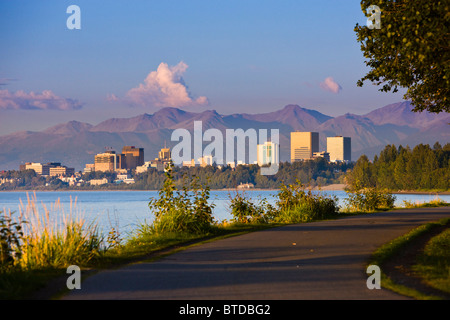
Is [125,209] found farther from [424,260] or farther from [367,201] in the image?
[424,260]

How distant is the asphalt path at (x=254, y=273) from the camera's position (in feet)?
29.2

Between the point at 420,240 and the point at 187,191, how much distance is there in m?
7.42

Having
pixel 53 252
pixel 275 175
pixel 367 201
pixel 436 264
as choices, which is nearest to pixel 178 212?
pixel 53 252

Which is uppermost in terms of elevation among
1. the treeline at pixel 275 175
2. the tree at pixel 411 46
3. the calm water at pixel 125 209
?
the tree at pixel 411 46

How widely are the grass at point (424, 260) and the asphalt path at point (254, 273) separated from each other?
30 centimetres

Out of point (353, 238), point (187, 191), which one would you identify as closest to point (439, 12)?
point (353, 238)

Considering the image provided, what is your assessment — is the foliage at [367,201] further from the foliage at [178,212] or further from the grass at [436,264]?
the grass at [436,264]

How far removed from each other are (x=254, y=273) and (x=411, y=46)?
5.99 m

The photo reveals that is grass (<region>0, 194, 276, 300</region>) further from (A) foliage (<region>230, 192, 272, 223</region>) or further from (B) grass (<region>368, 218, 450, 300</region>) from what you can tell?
(A) foliage (<region>230, 192, 272, 223</region>)

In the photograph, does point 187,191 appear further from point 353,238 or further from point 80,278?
point 80,278

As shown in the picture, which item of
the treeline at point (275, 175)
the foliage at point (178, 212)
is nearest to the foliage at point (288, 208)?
the foliage at point (178, 212)

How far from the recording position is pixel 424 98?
19.6m

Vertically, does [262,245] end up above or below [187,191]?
below
